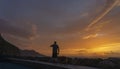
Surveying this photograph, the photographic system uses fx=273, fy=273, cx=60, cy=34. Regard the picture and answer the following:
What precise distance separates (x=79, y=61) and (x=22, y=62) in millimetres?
7876

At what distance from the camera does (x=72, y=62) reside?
1225 inches

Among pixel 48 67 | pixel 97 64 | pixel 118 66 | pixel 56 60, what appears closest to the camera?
pixel 118 66

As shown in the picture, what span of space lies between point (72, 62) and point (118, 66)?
8847mm

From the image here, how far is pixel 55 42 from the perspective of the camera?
36.8 meters

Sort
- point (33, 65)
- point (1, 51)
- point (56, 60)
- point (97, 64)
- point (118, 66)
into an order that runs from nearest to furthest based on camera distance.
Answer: point (118, 66) < point (97, 64) < point (33, 65) < point (56, 60) < point (1, 51)

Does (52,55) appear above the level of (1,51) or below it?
below

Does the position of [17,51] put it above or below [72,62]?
above

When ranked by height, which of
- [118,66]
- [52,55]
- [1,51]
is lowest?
[118,66]

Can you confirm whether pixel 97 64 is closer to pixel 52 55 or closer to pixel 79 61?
pixel 79 61

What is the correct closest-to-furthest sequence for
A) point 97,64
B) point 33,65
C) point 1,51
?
point 97,64 → point 33,65 → point 1,51

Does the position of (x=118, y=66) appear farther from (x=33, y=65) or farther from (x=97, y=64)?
(x=33, y=65)

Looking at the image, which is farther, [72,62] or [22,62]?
[22,62]

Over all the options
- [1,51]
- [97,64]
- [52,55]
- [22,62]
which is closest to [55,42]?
[52,55]

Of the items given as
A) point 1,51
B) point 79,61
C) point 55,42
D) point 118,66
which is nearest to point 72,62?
point 79,61
